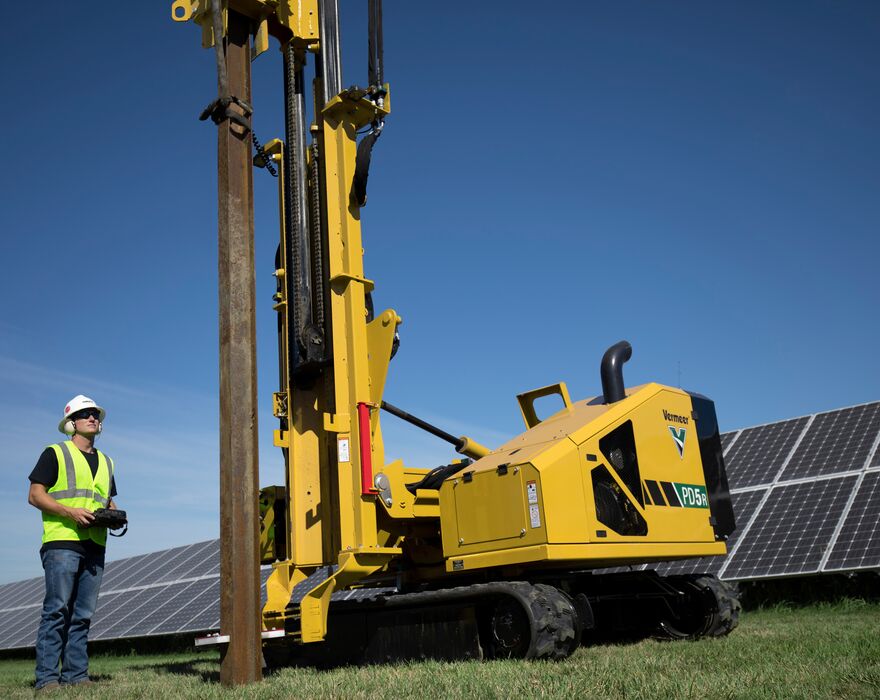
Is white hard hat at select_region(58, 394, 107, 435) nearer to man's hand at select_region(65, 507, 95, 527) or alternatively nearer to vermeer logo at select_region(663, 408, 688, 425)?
man's hand at select_region(65, 507, 95, 527)

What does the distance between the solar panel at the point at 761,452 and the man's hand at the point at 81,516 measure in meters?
9.09

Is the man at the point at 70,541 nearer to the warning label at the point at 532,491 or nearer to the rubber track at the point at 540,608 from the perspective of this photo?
the rubber track at the point at 540,608

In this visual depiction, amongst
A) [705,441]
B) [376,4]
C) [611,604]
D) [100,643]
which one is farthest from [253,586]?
[100,643]

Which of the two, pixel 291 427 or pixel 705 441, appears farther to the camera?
pixel 705 441

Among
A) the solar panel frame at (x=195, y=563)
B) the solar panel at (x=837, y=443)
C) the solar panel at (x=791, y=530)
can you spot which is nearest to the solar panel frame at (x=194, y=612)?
the solar panel frame at (x=195, y=563)

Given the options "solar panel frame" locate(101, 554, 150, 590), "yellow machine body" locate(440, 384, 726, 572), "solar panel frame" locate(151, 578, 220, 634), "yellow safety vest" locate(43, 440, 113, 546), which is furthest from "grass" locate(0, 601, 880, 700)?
"solar panel frame" locate(101, 554, 150, 590)

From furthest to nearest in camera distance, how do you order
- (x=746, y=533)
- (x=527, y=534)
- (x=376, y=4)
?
1. (x=746, y=533)
2. (x=376, y=4)
3. (x=527, y=534)

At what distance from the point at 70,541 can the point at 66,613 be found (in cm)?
51

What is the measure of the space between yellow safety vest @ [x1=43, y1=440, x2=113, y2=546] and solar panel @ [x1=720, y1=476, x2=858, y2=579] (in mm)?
6984

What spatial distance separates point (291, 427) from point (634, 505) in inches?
112

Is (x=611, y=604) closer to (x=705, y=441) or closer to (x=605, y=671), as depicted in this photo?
(x=705, y=441)

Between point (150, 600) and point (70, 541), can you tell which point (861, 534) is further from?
point (150, 600)

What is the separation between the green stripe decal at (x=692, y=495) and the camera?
743 centimetres

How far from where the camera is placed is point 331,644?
7.14 m
